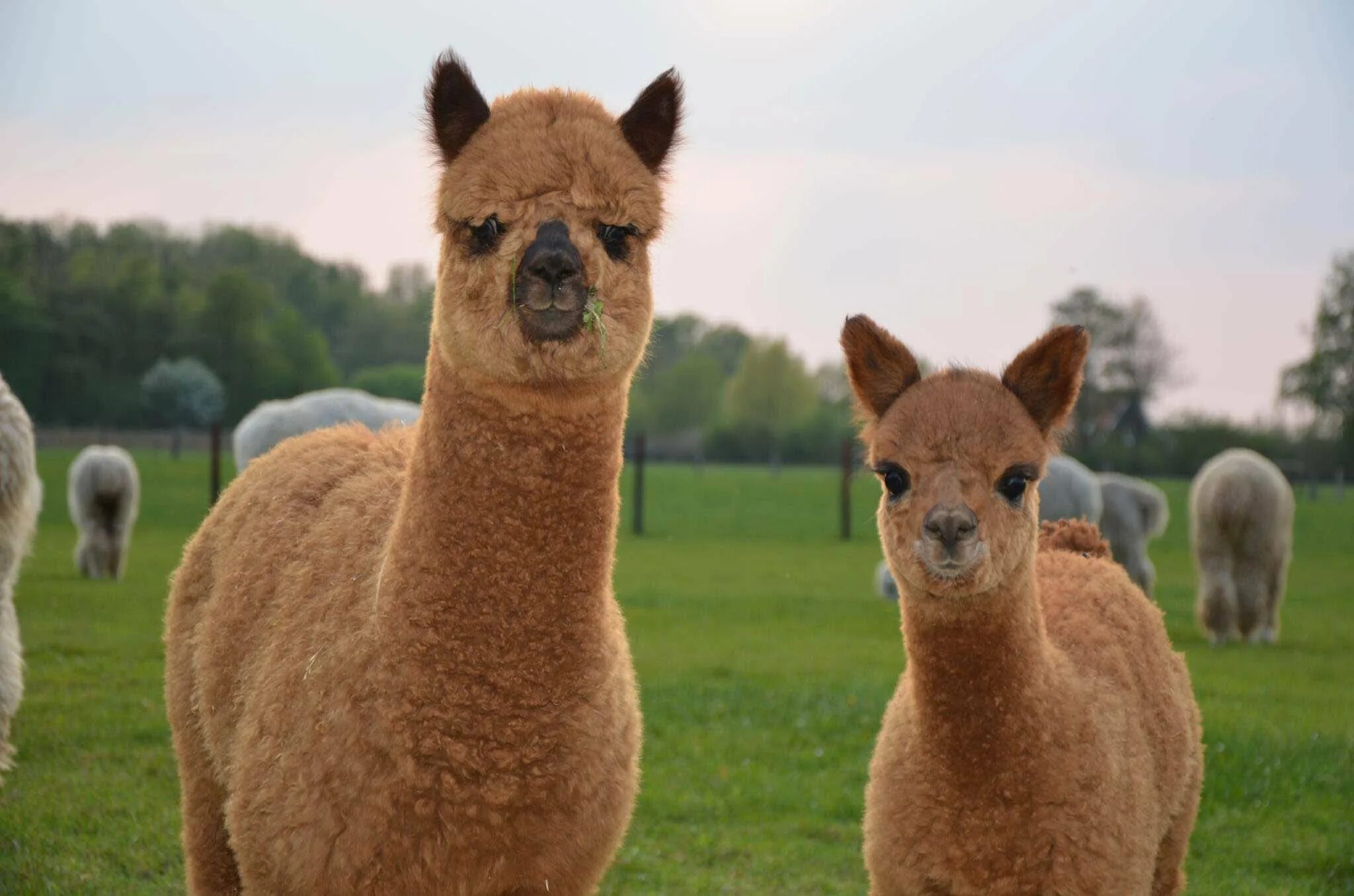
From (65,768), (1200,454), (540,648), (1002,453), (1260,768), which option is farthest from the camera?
(1200,454)

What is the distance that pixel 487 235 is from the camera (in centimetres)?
302

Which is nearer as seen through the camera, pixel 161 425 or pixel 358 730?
pixel 358 730

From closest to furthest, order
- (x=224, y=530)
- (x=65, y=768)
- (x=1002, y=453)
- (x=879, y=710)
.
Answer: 1. (x=1002, y=453)
2. (x=224, y=530)
3. (x=65, y=768)
4. (x=879, y=710)

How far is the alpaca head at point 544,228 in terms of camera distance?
114 inches

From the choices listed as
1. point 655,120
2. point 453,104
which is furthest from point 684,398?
point 453,104

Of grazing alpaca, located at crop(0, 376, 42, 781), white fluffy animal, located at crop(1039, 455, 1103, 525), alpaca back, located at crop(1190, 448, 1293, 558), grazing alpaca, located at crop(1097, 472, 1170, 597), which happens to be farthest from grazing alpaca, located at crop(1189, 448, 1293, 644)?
grazing alpaca, located at crop(0, 376, 42, 781)

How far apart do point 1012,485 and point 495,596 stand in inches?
62.1

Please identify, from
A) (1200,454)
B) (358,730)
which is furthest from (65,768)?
(1200,454)

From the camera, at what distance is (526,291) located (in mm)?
2869

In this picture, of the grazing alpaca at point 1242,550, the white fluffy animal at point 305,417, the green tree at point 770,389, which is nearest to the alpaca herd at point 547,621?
the white fluffy animal at point 305,417

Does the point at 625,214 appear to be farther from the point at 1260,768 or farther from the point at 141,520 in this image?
the point at 141,520

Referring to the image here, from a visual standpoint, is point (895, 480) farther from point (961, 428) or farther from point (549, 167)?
point (549, 167)

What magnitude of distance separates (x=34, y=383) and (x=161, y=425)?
406 centimetres

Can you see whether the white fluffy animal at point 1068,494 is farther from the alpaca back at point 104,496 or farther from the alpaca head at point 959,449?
the alpaca back at point 104,496
